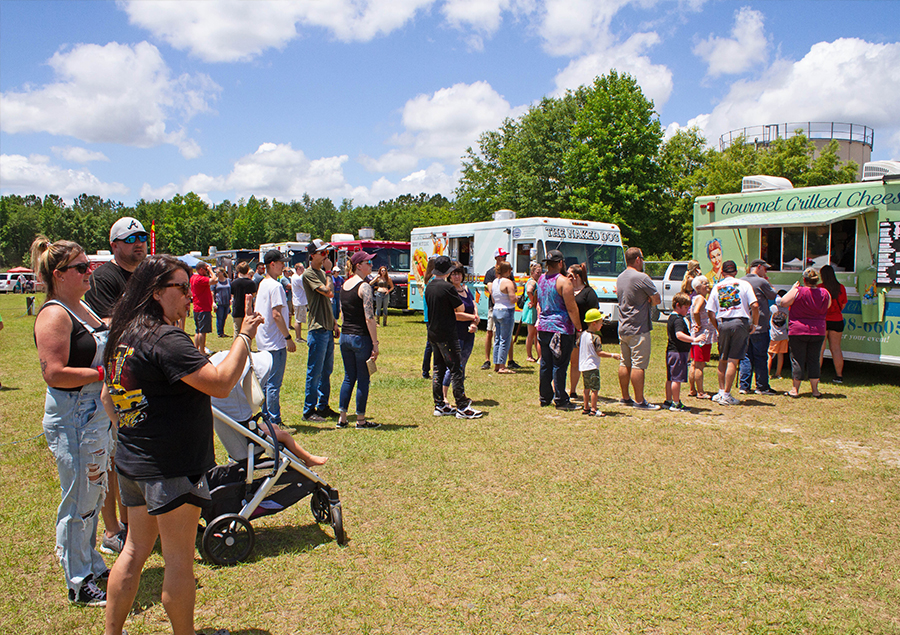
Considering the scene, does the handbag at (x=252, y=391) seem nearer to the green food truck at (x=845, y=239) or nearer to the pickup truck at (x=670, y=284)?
the green food truck at (x=845, y=239)

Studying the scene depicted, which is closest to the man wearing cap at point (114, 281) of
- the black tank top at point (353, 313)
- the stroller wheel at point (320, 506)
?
the stroller wheel at point (320, 506)

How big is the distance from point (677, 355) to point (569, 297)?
158 centimetres

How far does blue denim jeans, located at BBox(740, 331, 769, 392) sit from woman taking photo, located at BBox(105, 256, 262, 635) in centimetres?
795

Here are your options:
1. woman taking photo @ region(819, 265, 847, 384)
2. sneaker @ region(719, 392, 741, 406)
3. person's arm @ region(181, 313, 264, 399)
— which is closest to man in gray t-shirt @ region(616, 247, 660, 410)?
sneaker @ region(719, 392, 741, 406)

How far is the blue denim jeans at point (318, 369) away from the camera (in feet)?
22.9

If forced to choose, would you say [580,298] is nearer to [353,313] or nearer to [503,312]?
[503,312]

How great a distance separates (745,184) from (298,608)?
423 inches

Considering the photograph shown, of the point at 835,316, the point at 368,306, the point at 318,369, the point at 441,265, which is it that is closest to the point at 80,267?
the point at 368,306

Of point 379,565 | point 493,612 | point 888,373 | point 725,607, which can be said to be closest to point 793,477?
point 725,607

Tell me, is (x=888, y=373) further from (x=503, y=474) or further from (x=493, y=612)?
(x=493, y=612)

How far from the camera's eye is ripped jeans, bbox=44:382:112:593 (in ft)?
10.4

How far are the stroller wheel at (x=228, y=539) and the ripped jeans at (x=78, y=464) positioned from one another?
0.62 metres

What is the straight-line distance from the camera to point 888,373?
10.2m

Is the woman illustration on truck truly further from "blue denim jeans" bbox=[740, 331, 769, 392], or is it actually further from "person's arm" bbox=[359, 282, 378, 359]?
"person's arm" bbox=[359, 282, 378, 359]
